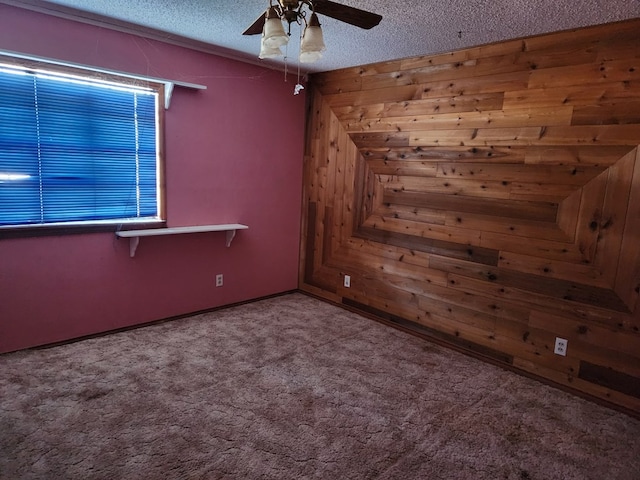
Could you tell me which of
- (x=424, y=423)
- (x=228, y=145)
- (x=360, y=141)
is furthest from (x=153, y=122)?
(x=424, y=423)

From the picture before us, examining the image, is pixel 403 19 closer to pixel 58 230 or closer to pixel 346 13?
pixel 346 13

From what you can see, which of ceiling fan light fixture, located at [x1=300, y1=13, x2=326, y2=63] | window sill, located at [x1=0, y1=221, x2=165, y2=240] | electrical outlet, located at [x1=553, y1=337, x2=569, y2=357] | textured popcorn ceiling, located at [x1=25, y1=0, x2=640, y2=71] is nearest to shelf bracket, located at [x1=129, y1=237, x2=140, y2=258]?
window sill, located at [x1=0, y1=221, x2=165, y2=240]

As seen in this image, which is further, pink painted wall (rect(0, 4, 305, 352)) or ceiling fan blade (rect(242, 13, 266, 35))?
pink painted wall (rect(0, 4, 305, 352))

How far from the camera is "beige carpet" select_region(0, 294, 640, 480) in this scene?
6.44 ft

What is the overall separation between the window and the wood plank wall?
5.93 ft

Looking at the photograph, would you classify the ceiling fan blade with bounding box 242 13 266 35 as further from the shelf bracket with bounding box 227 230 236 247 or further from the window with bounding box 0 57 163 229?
the shelf bracket with bounding box 227 230 236 247

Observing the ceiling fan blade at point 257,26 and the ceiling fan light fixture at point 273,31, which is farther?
the ceiling fan blade at point 257,26

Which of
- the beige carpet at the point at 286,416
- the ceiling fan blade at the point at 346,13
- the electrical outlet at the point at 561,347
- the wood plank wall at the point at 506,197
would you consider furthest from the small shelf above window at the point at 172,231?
the electrical outlet at the point at 561,347

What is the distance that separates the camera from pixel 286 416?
92.0 inches

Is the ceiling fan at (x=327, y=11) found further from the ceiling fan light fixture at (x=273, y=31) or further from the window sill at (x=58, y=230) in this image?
the window sill at (x=58, y=230)

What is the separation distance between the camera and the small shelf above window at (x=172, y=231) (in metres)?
3.21

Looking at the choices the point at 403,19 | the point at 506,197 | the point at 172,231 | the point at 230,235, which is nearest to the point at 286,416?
the point at 172,231

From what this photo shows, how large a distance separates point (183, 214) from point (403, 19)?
91.6 inches

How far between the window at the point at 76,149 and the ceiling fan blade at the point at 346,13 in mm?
1978
